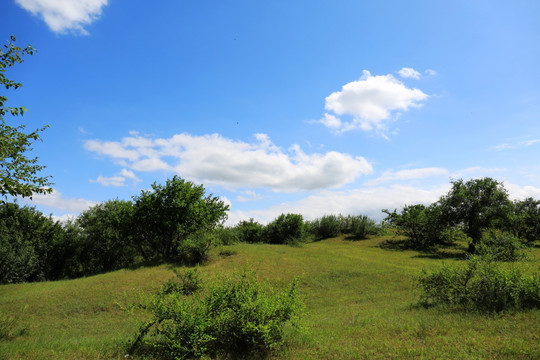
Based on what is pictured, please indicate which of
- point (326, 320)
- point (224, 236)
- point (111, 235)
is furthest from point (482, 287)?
point (111, 235)

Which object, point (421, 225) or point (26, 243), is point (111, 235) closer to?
point (26, 243)

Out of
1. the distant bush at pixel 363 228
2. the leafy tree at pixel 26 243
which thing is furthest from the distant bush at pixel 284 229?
the leafy tree at pixel 26 243

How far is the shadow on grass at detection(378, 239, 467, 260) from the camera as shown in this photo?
33406 mm

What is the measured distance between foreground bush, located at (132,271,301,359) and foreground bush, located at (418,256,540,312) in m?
7.66

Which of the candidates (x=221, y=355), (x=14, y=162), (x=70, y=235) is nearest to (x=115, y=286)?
(x=14, y=162)

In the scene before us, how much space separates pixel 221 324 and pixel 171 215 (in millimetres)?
22992

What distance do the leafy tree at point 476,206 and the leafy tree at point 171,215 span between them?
109 ft

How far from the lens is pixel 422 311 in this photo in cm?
1048

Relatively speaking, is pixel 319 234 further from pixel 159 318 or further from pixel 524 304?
pixel 159 318

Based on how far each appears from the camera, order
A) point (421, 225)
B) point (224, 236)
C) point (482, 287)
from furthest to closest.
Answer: point (421, 225)
point (224, 236)
point (482, 287)

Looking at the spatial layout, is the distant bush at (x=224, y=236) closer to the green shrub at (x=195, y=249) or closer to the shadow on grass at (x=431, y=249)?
the green shrub at (x=195, y=249)

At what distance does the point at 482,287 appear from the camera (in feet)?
34.0

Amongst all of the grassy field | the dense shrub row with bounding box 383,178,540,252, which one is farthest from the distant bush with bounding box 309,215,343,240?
the grassy field

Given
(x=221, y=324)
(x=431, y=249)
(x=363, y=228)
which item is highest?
(x=363, y=228)
